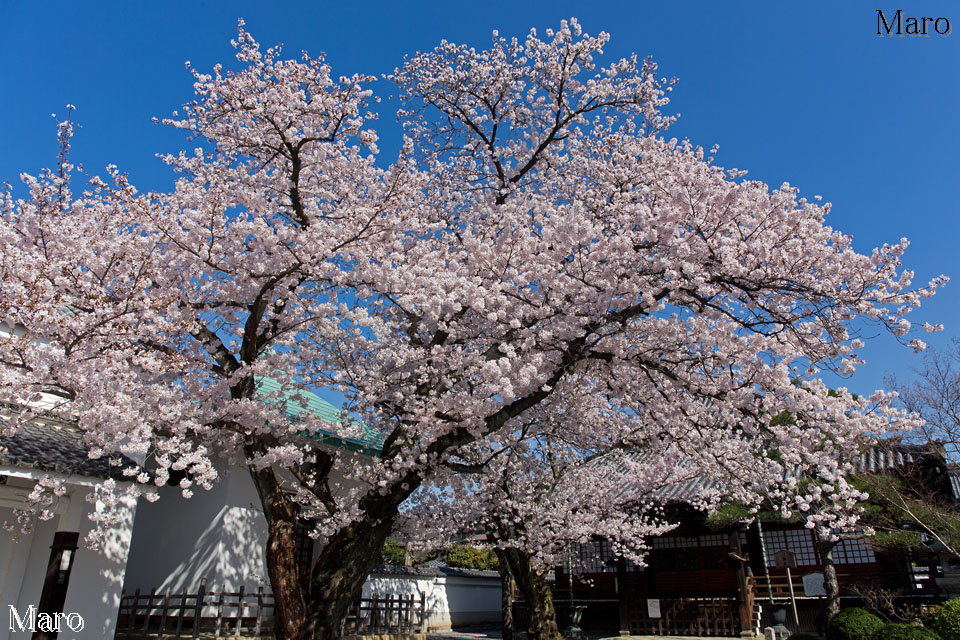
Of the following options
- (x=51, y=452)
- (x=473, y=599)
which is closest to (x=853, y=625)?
(x=51, y=452)

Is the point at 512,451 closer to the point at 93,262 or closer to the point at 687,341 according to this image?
the point at 687,341

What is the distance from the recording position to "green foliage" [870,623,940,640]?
10547 millimetres

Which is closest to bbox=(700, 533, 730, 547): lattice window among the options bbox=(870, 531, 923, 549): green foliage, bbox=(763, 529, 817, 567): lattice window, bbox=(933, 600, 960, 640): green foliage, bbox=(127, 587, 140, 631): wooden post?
bbox=(763, 529, 817, 567): lattice window

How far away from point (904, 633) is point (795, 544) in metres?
9.12

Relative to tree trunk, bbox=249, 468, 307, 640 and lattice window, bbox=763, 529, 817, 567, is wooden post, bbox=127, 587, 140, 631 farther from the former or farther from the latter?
lattice window, bbox=763, 529, 817, 567

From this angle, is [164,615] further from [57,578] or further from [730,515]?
[730,515]

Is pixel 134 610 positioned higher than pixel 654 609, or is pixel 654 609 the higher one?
pixel 134 610

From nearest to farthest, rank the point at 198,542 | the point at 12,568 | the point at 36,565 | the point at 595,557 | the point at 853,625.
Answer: the point at 12,568 → the point at 36,565 → the point at 853,625 → the point at 198,542 → the point at 595,557

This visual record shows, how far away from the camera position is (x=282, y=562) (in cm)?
773

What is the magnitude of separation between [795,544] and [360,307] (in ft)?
59.9

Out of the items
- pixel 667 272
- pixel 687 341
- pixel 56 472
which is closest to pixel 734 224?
pixel 667 272

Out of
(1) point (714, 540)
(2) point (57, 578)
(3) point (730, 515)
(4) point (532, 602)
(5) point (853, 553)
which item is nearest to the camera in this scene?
(2) point (57, 578)

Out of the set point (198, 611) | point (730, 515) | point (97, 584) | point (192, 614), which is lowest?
point (192, 614)

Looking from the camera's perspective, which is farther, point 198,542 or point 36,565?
point 198,542
